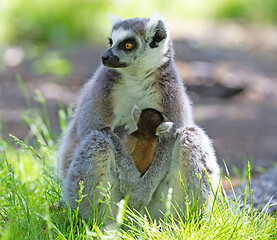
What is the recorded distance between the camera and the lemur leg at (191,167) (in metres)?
3.47

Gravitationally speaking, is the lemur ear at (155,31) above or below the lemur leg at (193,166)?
above

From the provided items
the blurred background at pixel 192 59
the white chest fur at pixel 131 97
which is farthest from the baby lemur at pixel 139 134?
the blurred background at pixel 192 59

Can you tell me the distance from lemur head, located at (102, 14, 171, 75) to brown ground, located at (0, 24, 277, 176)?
2241 millimetres

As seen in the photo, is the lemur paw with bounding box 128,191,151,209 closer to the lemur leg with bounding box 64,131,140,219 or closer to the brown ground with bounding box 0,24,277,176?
the lemur leg with bounding box 64,131,140,219

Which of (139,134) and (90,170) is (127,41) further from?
(90,170)

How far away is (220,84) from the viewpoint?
9680 millimetres

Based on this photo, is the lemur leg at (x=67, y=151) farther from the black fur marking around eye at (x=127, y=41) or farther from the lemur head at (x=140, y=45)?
the black fur marking around eye at (x=127, y=41)

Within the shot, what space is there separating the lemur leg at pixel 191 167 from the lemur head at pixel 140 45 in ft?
2.03

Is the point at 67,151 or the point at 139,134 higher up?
the point at 139,134

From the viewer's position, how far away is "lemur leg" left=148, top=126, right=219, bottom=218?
3.47 m

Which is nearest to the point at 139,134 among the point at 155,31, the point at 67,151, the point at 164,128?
the point at 164,128

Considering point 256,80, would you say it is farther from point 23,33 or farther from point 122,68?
point 122,68

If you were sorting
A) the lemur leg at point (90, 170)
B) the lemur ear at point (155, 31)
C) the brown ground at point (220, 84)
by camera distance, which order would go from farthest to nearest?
the brown ground at point (220, 84) → the lemur ear at point (155, 31) → the lemur leg at point (90, 170)

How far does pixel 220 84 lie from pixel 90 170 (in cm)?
665
